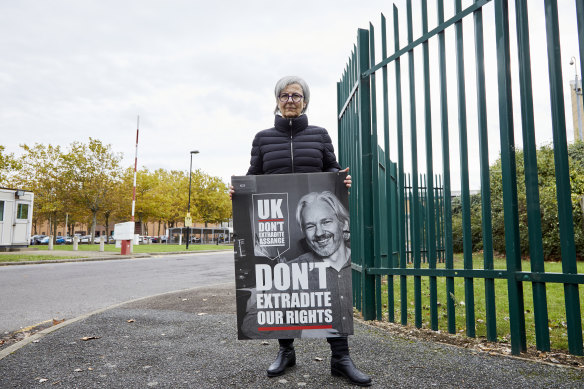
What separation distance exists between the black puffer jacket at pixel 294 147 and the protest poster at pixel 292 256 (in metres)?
0.20

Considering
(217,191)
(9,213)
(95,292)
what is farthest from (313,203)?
(217,191)

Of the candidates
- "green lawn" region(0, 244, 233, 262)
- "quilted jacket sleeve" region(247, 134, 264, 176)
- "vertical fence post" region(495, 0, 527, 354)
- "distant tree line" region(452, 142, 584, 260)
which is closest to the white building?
"green lawn" region(0, 244, 233, 262)

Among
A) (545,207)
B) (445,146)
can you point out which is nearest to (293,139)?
(445,146)

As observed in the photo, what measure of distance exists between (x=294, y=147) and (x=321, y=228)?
2.12 feet

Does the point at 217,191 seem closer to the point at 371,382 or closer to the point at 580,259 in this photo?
the point at 580,259

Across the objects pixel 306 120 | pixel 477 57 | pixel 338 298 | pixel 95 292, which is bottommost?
pixel 95 292

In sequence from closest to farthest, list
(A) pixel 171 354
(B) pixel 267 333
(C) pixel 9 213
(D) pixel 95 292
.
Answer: (B) pixel 267 333
(A) pixel 171 354
(D) pixel 95 292
(C) pixel 9 213

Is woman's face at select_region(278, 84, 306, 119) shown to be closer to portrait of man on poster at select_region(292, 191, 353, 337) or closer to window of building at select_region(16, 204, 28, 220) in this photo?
portrait of man on poster at select_region(292, 191, 353, 337)

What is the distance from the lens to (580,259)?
1334cm

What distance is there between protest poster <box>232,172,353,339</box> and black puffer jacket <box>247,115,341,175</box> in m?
0.20

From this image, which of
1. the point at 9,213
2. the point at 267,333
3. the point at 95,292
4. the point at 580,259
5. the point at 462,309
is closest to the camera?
the point at 267,333

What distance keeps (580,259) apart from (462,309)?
10.4 metres

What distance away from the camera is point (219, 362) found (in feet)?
10.4

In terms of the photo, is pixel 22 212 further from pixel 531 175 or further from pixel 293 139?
pixel 531 175
